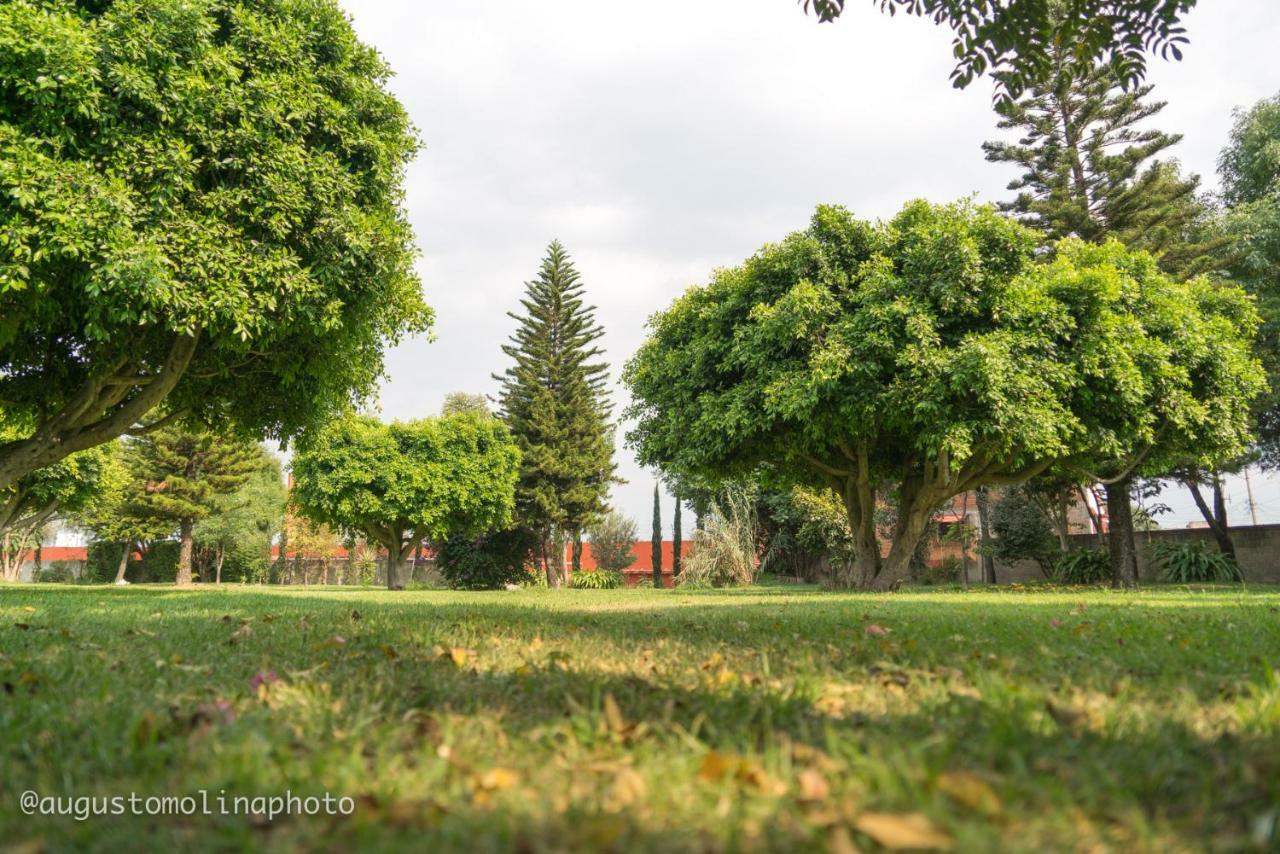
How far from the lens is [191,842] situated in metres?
1.30

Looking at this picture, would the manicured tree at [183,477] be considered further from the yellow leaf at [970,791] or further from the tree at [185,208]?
the yellow leaf at [970,791]

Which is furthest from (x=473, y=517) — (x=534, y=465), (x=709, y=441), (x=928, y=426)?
(x=928, y=426)

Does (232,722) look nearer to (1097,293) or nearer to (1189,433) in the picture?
(1097,293)

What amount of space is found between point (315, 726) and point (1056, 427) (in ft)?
44.0

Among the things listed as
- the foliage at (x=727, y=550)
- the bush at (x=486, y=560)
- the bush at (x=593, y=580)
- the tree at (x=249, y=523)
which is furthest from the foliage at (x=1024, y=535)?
the tree at (x=249, y=523)

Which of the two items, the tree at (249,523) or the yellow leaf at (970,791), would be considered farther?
the tree at (249,523)

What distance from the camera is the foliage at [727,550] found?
104 feet

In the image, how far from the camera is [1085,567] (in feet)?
71.2

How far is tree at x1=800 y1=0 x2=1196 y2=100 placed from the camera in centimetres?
478

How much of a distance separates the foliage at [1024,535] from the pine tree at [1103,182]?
8325 mm

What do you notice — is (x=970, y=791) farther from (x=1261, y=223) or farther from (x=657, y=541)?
(x=657, y=541)

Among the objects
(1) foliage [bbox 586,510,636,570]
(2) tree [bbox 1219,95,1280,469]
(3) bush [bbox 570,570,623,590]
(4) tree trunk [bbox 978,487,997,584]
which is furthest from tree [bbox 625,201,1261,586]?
(1) foliage [bbox 586,510,636,570]

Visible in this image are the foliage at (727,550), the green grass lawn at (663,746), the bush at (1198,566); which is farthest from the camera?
the foliage at (727,550)

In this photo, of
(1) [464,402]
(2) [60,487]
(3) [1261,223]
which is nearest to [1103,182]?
(3) [1261,223]
